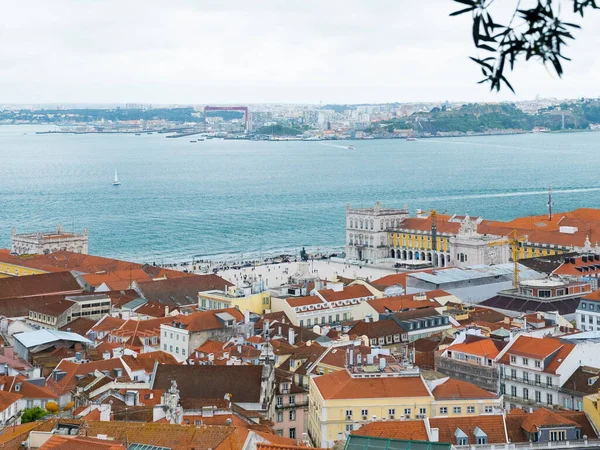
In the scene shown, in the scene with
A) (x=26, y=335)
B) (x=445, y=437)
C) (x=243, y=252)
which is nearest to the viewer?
(x=445, y=437)

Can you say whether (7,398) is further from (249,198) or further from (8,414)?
(249,198)

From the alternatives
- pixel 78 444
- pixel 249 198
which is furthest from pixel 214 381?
pixel 249 198

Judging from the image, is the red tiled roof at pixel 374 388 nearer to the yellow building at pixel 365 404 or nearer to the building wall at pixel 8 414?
the yellow building at pixel 365 404

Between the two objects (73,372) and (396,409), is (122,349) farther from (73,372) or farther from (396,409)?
(396,409)

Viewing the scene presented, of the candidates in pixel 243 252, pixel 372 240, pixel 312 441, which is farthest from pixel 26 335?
pixel 243 252

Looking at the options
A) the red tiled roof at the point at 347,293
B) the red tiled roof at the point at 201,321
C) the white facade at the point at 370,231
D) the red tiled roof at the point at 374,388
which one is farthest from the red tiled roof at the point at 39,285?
the white facade at the point at 370,231

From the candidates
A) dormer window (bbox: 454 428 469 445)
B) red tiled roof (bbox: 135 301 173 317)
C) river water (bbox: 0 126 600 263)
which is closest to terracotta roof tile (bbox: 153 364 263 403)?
dormer window (bbox: 454 428 469 445)
